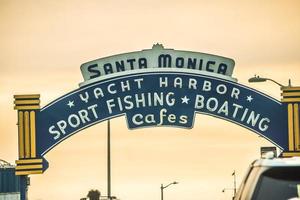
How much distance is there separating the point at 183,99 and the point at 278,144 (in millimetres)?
3508

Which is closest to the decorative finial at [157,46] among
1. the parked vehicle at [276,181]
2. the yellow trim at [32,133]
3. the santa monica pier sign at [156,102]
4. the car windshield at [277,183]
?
the santa monica pier sign at [156,102]

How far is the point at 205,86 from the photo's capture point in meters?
34.4

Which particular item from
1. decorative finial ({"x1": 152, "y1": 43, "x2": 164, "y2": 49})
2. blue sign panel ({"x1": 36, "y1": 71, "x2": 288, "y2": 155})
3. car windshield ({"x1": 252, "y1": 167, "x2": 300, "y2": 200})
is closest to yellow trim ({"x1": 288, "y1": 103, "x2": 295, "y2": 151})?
blue sign panel ({"x1": 36, "y1": 71, "x2": 288, "y2": 155})

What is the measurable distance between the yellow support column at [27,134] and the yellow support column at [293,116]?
26.6ft

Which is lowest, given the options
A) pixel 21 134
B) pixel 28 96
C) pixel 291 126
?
pixel 21 134

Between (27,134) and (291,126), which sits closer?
(27,134)

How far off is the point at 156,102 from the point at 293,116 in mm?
4547

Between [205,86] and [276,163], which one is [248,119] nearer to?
[205,86]

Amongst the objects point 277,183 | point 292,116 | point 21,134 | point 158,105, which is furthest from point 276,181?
point 292,116

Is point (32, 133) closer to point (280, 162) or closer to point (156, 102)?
point (156, 102)

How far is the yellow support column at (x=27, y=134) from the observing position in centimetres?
3356

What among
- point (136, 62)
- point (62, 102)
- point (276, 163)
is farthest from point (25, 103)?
point (276, 163)

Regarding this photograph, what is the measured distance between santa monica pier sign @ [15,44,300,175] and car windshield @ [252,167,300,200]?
23.0 meters

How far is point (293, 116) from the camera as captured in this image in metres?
34.8
